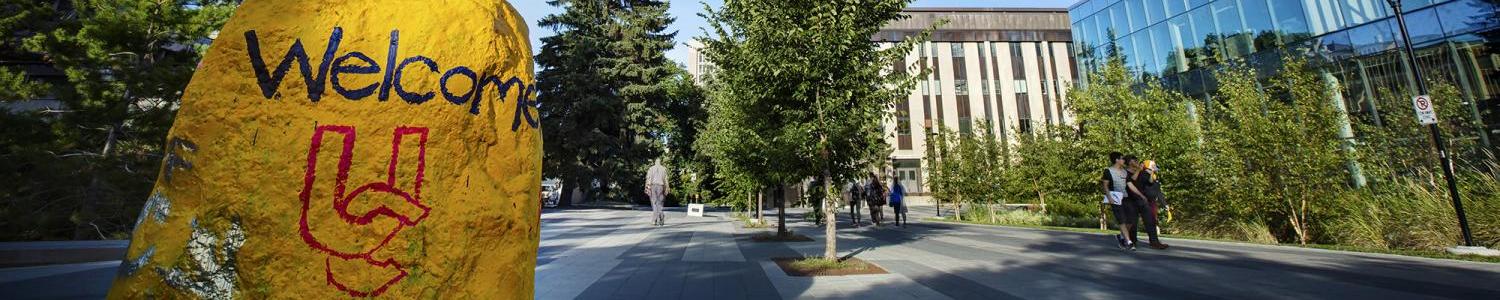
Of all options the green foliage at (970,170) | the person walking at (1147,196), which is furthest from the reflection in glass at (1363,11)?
the person walking at (1147,196)

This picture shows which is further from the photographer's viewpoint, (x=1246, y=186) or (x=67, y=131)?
(x=1246, y=186)

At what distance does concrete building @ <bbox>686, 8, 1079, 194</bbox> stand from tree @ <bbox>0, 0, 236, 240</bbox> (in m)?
33.4

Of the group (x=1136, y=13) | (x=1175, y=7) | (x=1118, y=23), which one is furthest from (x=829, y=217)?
(x=1118, y=23)

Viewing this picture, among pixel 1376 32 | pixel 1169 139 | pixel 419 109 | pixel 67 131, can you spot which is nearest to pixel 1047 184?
pixel 1169 139

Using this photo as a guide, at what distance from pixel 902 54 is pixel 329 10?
6.36 metres

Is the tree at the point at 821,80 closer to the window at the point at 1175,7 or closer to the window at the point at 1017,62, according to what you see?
the window at the point at 1175,7

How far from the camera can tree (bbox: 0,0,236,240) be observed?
30.2 feet

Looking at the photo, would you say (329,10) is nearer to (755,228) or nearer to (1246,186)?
(755,228)

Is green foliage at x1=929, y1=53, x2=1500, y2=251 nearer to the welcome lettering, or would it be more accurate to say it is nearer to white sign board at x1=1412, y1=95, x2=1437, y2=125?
white sign board at x1=1412, y1=95, x2=1437, y2=125

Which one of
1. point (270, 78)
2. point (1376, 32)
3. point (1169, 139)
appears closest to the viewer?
point (270, 78)

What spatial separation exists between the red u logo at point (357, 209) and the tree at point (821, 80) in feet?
17.4

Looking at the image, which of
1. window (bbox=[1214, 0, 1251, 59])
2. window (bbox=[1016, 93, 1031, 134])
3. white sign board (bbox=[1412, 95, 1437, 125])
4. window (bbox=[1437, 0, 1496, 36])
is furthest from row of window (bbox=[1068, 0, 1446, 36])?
window (bbox=[1016, 93, 1031, 134])

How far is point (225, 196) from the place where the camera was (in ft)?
6.20

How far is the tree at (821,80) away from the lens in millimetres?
7113
